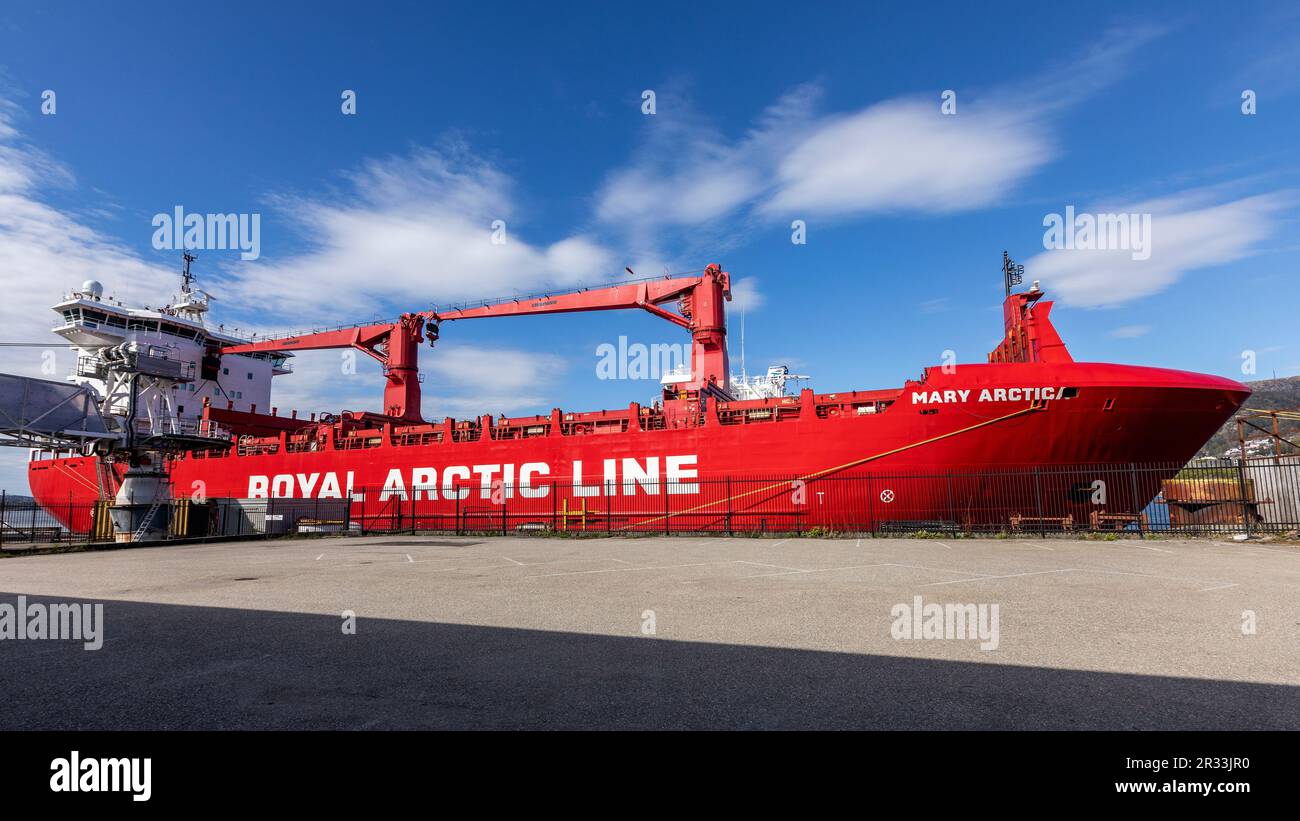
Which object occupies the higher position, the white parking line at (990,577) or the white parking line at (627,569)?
the white parking line at (990,577)

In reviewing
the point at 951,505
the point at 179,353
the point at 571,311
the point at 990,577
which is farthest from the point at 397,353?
the point at 990,577

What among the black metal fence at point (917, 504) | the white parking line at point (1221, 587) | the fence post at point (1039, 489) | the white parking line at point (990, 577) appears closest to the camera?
the white parking line at point (1221, 587)

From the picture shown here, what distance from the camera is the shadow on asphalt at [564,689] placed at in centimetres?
357

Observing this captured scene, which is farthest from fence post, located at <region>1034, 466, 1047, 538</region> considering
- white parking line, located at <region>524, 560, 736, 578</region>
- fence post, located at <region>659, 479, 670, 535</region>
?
fence post, located at <region>659, 479, 670, 535</region>

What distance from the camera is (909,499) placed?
1862 cm

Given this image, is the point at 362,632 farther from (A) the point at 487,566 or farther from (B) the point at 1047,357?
(B) the point at 1047,357

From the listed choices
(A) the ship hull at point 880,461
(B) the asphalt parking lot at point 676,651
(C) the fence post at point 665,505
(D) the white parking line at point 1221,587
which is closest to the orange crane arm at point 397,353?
(A) the ship hull at point 880,461

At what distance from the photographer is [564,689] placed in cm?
417

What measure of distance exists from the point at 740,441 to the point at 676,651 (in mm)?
16064

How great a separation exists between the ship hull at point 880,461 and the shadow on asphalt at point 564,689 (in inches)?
573

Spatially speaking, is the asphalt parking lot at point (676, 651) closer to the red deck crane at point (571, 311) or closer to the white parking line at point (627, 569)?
the white parking line at point (627, 569)

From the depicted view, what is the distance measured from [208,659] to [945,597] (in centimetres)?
738
